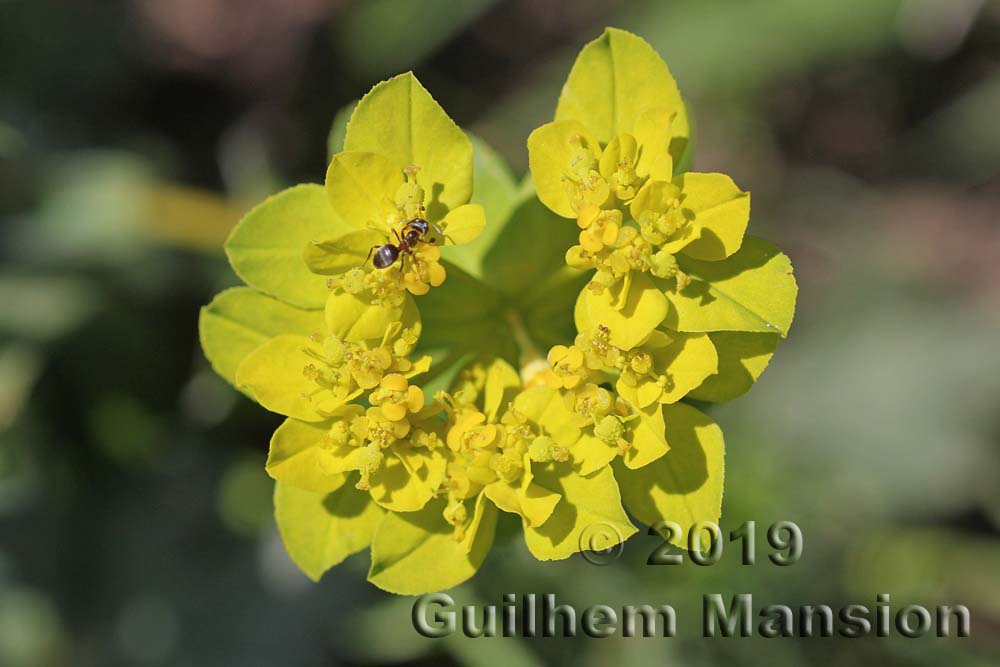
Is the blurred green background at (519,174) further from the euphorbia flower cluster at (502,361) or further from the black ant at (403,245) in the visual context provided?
the black ant at (403,245)

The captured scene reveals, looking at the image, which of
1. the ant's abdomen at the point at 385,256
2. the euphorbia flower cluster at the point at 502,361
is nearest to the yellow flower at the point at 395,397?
the euphorbia flower cluster at the point at 502,361

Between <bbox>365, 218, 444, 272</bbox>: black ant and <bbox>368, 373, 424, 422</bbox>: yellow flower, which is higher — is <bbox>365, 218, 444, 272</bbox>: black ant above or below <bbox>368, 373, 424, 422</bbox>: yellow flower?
above

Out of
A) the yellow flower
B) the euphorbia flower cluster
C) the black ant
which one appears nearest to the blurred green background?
the euphorbia flower cluster

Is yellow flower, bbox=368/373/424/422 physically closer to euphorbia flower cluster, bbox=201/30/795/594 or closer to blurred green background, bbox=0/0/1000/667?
euphorbia flower cluster, bbox=201/30/795/594

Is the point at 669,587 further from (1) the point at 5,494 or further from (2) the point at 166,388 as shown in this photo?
(1) the point at 5,494

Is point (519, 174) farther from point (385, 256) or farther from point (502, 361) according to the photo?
point (385, 256)

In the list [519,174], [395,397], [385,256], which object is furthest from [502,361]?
[519,174]

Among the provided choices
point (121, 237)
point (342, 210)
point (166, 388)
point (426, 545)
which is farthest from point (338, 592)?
point (342, 210)
